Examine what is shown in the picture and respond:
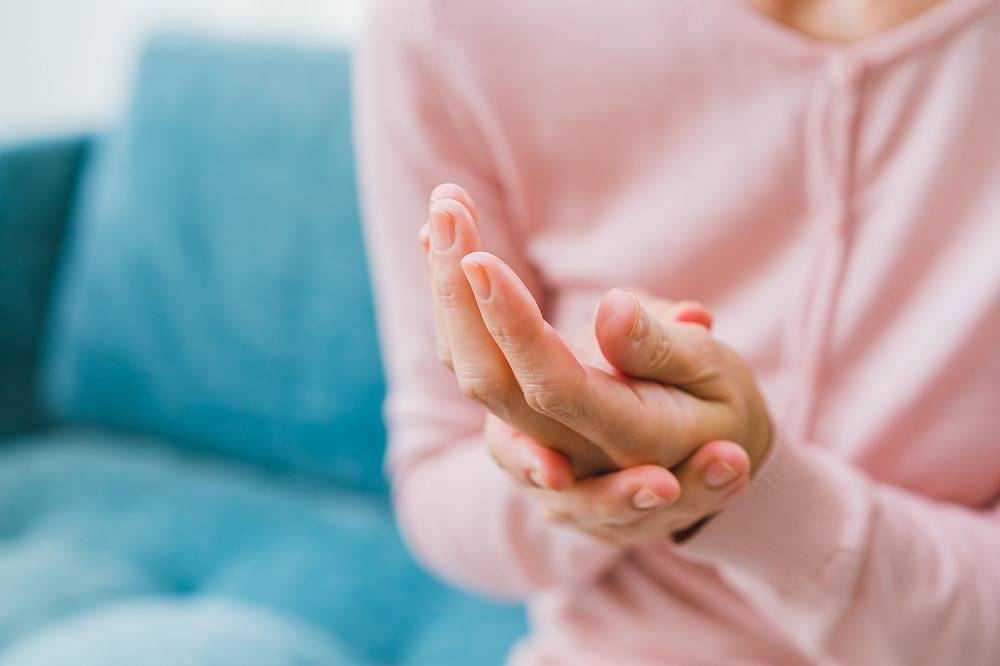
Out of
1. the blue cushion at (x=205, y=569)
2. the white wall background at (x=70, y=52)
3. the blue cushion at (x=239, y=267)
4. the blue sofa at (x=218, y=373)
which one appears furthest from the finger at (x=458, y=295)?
the white wall background at (x=70, y=52)

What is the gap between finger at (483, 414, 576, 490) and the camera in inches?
16.2

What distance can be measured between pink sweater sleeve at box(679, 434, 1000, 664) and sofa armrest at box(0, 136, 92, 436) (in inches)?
46.2

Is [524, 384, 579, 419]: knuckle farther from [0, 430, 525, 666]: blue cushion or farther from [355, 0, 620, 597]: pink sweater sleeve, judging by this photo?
→ [0, 430, 525, 666]: blue cushion

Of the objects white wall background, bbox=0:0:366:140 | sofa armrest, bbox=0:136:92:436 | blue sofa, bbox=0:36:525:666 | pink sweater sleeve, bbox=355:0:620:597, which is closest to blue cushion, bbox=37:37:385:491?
blue sofa, bbox=0:36:525:666

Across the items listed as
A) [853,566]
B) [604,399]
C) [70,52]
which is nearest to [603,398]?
[604,399]

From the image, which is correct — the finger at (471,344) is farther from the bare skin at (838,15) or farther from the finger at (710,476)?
the bare skin at (838,15)

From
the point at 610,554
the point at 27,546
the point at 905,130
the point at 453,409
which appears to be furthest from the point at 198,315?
the point at 905,130

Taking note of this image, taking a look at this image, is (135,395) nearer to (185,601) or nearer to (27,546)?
(27,546)

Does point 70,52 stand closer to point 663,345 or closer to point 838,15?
point 838,15

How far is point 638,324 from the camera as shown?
36cm

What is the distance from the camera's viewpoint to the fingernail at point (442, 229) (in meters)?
0.34

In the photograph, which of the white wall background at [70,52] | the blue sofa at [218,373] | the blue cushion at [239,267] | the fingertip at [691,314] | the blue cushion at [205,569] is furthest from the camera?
the white wall background at [70,52]

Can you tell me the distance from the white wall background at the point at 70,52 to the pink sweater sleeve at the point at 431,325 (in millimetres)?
1228

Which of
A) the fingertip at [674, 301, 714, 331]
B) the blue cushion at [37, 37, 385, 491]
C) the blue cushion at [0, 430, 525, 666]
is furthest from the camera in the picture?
the blue cushion at [37, 37, 385, 491]
